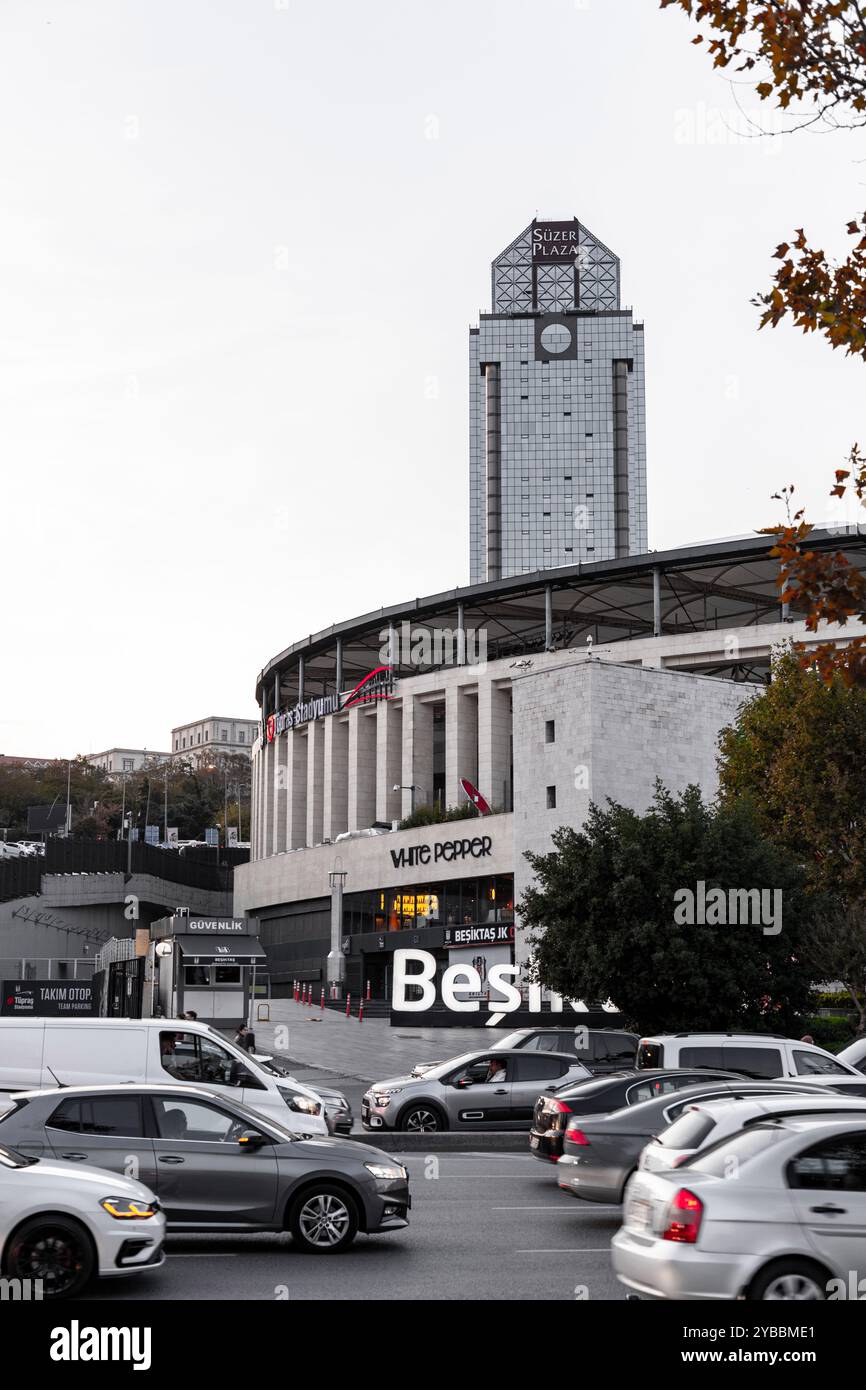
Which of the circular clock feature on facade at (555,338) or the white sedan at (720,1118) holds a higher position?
the circular clock feature on facade at (555,338)

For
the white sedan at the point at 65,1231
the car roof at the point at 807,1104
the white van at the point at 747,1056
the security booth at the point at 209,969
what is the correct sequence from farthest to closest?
the security booth at the point at 209,969
the white van at the point at 747,1056
the car roof at the point at 807,1104
the white sedan at the point at 65,1231

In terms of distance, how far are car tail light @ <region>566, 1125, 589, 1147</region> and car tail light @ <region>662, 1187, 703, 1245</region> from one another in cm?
593

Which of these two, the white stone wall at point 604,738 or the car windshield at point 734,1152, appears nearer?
the car windshield at point 734,1152

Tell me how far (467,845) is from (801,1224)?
2449 inches

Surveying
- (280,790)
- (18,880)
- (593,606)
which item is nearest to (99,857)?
(18,880)

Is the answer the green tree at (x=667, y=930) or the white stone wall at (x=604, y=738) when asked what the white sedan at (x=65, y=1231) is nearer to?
the green tree at (x=667, y=930)

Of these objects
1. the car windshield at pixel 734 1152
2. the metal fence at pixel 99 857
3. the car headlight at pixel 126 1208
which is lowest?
the car headlight at pixel 126 1208

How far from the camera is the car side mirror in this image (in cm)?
1270

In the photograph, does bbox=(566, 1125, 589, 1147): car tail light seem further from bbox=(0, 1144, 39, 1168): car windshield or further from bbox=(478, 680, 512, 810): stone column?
bbox=(478, 680, 512, 810): stone column

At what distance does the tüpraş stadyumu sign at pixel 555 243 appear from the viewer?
634ft

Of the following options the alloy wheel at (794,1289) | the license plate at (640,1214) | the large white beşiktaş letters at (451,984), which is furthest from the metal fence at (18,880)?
the alloy wheel at (794,1289)

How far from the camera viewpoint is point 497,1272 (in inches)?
471

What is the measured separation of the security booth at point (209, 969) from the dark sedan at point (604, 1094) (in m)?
21.3

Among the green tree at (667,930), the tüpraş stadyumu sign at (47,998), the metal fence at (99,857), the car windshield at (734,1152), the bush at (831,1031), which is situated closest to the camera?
the car windshield at (734,1152)
